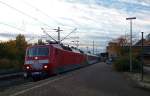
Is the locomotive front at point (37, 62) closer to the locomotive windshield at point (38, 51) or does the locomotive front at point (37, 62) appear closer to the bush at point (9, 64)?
the locomotive windshield at point (38, 51)

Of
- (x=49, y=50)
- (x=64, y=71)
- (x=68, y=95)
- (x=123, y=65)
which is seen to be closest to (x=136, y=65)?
(x=123, y=65)

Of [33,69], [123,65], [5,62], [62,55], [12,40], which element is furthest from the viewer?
[12,40]

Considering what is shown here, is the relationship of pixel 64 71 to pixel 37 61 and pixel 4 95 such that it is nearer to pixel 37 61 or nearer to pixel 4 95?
pixel 37 61

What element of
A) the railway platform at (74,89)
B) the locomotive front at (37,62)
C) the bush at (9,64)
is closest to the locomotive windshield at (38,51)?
the locomotive front at (37,62)

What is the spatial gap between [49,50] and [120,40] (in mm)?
73041

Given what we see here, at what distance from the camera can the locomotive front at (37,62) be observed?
29.5 metres

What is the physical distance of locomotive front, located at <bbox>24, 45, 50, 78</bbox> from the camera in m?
29.5

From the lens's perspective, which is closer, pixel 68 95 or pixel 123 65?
pixel 68 95

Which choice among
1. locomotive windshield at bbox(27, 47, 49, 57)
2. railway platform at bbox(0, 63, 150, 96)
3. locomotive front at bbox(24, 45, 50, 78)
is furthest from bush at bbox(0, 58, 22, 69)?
railway platform at bbox(0, 63, 150, 96)

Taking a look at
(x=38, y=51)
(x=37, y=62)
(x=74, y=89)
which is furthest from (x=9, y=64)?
(x=74, y=89)

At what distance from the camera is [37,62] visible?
2983cm

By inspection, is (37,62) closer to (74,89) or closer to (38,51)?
(38,51)

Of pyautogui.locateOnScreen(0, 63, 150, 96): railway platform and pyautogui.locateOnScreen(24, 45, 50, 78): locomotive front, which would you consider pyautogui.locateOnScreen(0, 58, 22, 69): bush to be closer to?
pyautogui.locateOnScreen(24, 45, 50, 78): locomotive front

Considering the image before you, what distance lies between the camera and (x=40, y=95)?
50.4 ft
